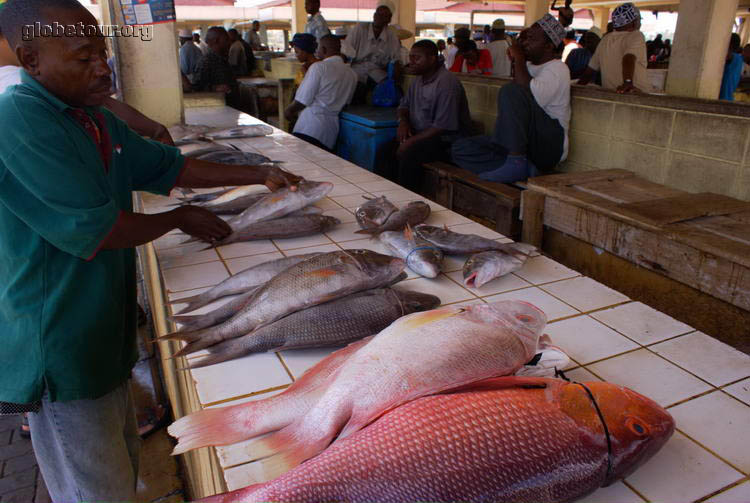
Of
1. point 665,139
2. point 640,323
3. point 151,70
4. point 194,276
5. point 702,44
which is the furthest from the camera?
point 151,70

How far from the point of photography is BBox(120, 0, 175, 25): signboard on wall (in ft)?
18.0

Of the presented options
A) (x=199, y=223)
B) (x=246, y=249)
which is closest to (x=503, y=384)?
(x=199, y=223)

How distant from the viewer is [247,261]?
2680 millimetres

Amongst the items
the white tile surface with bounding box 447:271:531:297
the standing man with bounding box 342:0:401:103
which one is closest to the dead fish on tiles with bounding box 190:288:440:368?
the white tile surface with bounding box 447:271:531:297

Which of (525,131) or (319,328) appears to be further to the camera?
(525,131)

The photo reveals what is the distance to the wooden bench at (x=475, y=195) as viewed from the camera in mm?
4798

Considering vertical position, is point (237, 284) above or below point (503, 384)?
below

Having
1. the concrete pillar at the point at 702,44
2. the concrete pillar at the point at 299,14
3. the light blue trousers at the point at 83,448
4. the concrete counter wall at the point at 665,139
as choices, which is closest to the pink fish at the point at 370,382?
the light blue trousers at the point at 83,448

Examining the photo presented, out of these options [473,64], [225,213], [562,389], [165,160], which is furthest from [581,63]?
[562,389]

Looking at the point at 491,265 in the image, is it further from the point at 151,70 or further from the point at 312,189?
the point at 151,70

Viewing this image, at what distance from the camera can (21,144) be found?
1.51 m

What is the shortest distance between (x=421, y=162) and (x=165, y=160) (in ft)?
13.8

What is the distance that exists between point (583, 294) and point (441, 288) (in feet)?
1.98

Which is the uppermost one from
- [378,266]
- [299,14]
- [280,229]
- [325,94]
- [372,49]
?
[299,14]
